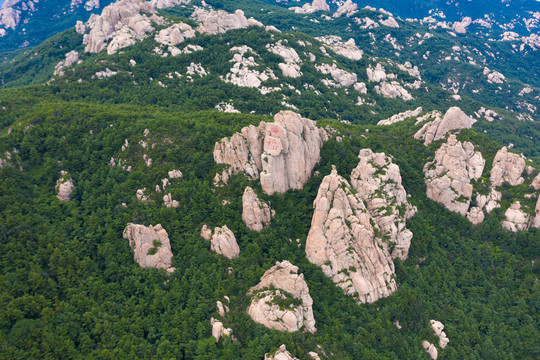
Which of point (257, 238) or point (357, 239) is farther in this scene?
point (257, 238)

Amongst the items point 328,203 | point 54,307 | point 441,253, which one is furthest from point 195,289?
point 441,253

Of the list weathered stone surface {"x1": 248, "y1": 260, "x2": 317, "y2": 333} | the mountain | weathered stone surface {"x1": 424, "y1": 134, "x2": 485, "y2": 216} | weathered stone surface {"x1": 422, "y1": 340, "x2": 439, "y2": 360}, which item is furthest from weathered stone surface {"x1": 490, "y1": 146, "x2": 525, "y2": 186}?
weathered stone surface {"x1": 248, "y1": 260, "x2": 317, "y2": 333}

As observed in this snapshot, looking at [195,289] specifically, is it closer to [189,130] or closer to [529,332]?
[189,130]

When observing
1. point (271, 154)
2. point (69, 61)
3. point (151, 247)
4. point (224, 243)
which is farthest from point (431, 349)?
point (69, 61)

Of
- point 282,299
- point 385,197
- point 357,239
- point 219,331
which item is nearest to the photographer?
point 219,331

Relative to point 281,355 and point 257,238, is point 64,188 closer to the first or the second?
point 257,238

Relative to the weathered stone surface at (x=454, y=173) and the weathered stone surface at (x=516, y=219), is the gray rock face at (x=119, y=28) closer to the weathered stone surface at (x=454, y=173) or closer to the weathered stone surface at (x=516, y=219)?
the weathered stone surface at (x=454, y=173)

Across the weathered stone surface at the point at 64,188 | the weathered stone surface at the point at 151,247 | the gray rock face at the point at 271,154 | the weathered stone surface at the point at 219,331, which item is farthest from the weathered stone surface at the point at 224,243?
the weathered stone surface at the point at 64,188
